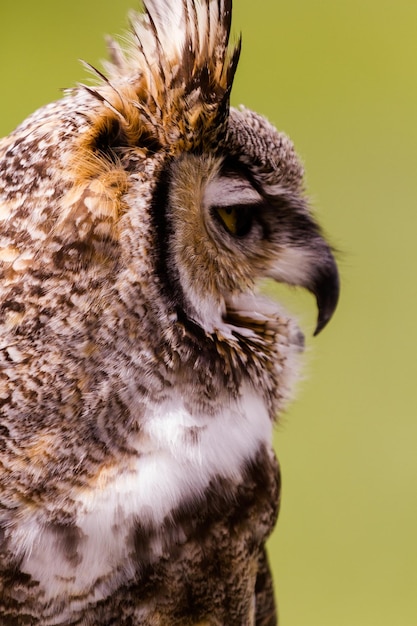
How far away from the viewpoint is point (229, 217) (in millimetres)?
965

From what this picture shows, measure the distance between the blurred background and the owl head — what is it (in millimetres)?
1299

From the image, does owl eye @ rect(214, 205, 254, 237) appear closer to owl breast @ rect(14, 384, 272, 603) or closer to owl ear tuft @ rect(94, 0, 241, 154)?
owl ear tuft @ rect(94, 0, 241, 154)

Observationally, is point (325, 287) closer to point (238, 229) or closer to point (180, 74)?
point (238, 229)

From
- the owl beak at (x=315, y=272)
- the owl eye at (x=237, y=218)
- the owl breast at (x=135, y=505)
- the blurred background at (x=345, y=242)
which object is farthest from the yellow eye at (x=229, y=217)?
the blurred background at (x=345, y=242)

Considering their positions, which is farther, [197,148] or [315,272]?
[315,272]

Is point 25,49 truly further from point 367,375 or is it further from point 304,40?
point 367,375

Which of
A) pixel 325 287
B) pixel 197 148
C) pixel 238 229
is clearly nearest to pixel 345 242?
pixel 325 287

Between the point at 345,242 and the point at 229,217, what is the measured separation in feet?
6.26

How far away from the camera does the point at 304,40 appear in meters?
3.14

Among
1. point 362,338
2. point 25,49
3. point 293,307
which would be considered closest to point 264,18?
point 25,49

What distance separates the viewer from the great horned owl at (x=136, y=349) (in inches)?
31.4

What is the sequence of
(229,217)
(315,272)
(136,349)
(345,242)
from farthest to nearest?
(345,242), (315,272), (229,217), (136,349)

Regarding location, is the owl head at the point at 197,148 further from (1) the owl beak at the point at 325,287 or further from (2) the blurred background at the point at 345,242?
(2) the blurred background at the point at 345,242

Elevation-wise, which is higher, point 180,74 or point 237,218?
point 180,74
